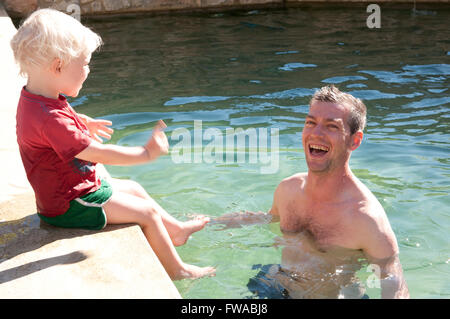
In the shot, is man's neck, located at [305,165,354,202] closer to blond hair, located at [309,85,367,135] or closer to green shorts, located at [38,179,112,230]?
blond hair, located at [309,85,367,135]

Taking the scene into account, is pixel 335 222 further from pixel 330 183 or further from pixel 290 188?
pixel 290 188

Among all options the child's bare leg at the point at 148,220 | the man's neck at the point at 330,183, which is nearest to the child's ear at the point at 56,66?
the child's bare leg at the point at 148,220

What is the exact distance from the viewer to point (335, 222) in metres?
3.09

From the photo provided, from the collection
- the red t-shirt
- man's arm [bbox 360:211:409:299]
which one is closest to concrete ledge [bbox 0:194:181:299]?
the red t-shirt

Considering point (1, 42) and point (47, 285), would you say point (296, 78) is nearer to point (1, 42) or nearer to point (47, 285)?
point (1, 42)

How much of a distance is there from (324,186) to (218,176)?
185 cm

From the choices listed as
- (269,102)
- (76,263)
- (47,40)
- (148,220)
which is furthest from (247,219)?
(269,102)

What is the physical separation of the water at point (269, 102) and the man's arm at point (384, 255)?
17 cm

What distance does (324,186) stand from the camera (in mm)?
3152

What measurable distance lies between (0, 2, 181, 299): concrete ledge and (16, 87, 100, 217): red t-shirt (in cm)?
17

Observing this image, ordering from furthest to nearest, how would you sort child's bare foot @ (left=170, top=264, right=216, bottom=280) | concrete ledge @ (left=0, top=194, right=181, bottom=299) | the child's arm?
child's bare foot @ (left=170, top=264, right=216, bottom=280) → the child's arm → concrete ledge @ (left=0, top=194, right=181, bottom=299)

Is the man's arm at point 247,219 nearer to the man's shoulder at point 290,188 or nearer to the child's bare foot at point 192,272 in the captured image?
the man's shoulder at point 290,188

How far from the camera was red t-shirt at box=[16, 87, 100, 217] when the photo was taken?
8.64 feet

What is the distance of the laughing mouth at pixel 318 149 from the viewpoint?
3010mm
